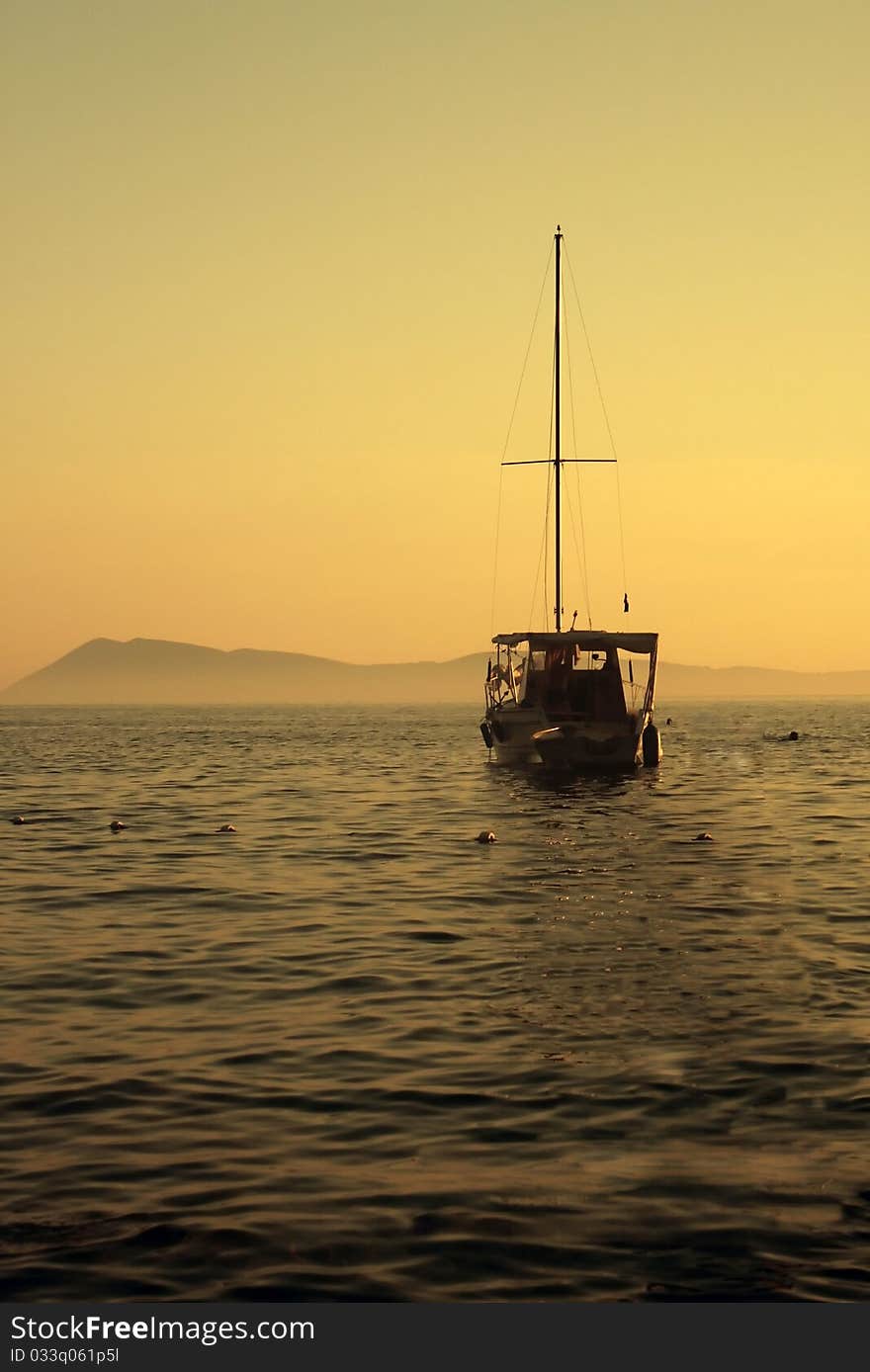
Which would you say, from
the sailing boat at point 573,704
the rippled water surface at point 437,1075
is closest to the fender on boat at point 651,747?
the sailing boat at point 573,704

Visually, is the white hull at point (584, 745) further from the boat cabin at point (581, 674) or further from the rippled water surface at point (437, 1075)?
the rippled water surface at point (437, 1075)

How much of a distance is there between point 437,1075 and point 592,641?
42.5 metres

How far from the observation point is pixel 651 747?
5684 centimetres

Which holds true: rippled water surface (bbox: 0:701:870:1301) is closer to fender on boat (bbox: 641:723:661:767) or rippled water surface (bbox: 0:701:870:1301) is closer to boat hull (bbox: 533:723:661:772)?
boat hull (bbox: 533:723:661:772)

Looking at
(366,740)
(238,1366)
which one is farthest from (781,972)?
(366,740)

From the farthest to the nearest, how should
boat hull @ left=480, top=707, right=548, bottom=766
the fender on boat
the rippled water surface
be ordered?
the fender on boat → boat hull @ left=480, top=707, right=548, bottom=766 → the rippled water surface

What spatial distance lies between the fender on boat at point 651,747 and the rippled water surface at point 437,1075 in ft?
88.6

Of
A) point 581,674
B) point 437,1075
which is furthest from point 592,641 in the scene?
point 437,1075

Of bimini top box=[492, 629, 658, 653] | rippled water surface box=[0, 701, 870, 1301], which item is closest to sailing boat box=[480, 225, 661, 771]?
bimini top box=[492, 629, 658, 653]

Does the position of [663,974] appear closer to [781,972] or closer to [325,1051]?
[781,972]

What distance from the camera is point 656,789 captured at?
48.1 m

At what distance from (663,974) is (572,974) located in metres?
0.98

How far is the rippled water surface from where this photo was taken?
26.6ft

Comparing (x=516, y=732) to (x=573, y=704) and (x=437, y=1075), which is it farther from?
(x=437, y=1075)
